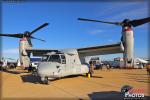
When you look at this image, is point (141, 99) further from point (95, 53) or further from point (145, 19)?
point (145, 19)

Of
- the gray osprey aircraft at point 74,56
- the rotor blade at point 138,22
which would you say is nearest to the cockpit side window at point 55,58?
the gray osprey aircraft at point 74,56

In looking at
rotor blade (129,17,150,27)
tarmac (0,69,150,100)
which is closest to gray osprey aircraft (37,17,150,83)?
rotor blade (129,17,150,27)

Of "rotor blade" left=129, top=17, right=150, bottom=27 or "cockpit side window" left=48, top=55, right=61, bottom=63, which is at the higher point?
"rotor blade" left=129, top=17, right=150, bottom=27

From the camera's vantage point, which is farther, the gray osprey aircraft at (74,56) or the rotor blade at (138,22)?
the rotor blade at (138,22)

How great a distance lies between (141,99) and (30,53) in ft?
68.7

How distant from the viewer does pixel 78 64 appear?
890 inches

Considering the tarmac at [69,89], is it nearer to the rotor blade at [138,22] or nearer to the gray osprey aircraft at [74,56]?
the gray osprey aircraft at [74,56]

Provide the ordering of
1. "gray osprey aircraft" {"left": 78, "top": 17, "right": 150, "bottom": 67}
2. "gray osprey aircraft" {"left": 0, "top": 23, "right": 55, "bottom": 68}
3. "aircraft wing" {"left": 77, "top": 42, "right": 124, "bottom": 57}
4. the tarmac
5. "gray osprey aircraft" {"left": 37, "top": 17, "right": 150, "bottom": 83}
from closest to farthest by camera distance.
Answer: the tarmac, "gray osprey aircraft" {"left": 37, "top": 17, "right": 150, "bottom": 83}, "aircraft wing" {"left": 77, "top": 42, "right": 124, "bottom": 57}, "gray osprey aircraft" {"left": 78, "top": 17, "right": 150, "bottom": 67}, "gray osprey aircraft" {"left": 0, "top": 23, "right": 55, "bottom": 68}

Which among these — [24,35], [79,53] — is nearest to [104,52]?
[79,53]

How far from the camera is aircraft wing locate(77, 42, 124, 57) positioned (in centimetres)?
2383

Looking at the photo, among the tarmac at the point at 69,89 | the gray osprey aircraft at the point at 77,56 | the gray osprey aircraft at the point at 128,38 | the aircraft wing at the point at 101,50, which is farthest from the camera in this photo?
the gray osprey aircraft at the point at 128,38

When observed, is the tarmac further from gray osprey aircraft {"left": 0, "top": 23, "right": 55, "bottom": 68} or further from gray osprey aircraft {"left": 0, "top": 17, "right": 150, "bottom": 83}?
gray osprey aircraft {"left": 0, "top": 23, "right": 55, "bottom": 68}

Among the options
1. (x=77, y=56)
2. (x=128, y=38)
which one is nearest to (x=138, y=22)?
(x=128, y=38)

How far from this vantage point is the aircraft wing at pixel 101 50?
23.8 metres
